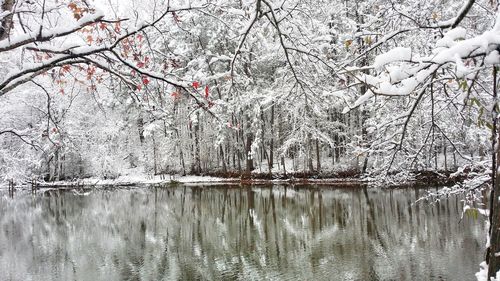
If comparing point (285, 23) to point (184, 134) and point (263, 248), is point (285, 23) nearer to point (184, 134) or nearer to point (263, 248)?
point (263, 248)

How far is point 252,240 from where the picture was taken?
440 inches

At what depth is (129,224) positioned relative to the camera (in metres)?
14.7

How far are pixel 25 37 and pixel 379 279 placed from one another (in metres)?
6.70

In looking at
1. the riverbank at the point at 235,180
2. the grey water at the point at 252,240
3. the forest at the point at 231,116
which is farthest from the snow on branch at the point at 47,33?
the riverbank at the point at 235,180

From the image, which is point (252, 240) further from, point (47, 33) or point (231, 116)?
point (231, 116)

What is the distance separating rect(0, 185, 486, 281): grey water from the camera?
8414 millimetres

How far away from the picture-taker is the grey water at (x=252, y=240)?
8.41 meters

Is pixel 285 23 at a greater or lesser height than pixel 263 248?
greater

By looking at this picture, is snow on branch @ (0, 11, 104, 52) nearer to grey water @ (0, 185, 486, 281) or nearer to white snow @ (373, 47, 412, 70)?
white snow @ (373, 47, 412, 70)

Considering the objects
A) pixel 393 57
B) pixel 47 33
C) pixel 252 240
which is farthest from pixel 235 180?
pixel 393 57

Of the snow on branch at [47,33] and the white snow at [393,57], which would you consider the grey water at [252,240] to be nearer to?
the white snow at [393,57]

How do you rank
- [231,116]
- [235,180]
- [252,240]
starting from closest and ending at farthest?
1. [252,240]
2. [231,116]
3. [235,180]

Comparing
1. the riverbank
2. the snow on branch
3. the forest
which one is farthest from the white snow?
the riverbank

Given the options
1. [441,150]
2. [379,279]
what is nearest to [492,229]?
[379,279]
